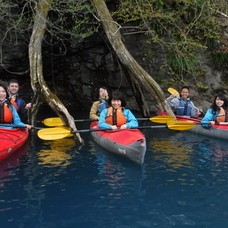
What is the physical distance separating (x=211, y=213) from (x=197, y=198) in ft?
1.32

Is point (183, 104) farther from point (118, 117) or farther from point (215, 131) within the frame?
point (118, 117)

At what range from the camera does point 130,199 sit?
362 centimetres

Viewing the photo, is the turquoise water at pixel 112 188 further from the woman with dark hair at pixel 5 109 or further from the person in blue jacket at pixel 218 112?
the person in blue jacket at pixel 218 112

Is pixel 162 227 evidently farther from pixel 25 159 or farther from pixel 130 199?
pixel 25 159

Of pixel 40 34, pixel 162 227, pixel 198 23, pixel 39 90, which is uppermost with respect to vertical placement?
pixel 198 23

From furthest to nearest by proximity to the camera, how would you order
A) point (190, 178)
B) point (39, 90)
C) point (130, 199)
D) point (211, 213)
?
point (39, 90) < point (190, 178) < point (130, 199) < point (211, 213)

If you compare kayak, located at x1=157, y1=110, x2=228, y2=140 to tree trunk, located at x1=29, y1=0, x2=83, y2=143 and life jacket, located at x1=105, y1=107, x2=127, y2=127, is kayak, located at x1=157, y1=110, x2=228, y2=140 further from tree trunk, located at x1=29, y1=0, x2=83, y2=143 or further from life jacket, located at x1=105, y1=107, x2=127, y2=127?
tree trunk, located at x1=29, y1=0, x2=83, y2=143

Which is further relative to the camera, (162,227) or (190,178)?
(190,178)

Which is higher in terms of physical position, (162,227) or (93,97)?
(93,97)

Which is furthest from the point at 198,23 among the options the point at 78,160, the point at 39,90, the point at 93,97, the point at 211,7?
the point at 78,160

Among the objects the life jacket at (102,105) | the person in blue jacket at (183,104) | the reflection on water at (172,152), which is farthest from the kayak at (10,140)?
the person in blue jacket at (183,104)

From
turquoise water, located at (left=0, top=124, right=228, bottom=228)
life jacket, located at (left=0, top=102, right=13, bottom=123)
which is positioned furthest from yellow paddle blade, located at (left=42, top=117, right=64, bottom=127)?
life jacket, located at (left=0, top=102, right=13, bottom=123)

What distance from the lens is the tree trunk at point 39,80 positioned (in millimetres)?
6191

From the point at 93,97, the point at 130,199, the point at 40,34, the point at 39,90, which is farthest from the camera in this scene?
the point at 93,97
